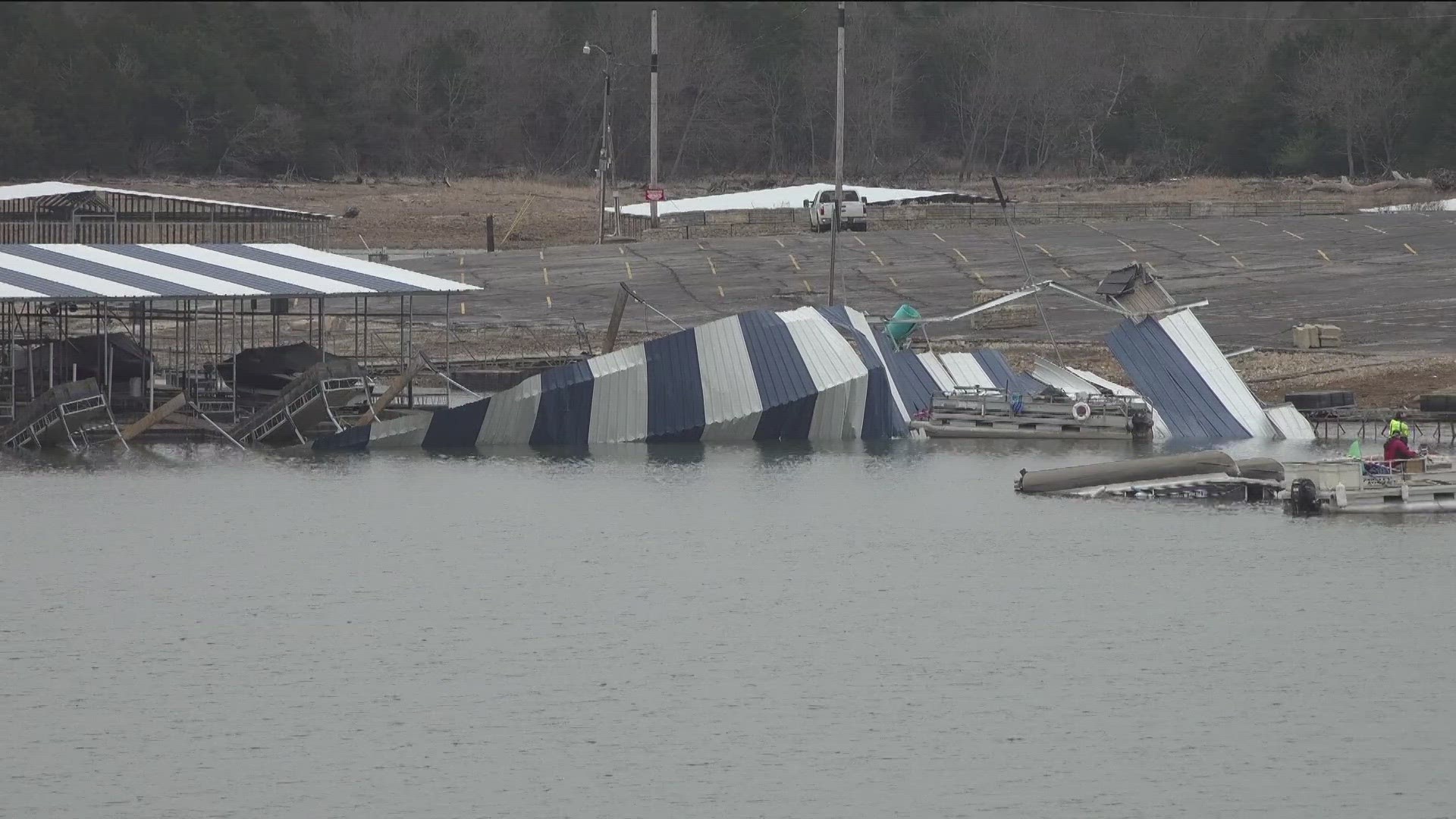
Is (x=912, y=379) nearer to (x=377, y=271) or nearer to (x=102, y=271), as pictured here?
(x=377, y=271)

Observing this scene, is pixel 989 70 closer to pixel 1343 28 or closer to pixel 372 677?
pixel 1343 28

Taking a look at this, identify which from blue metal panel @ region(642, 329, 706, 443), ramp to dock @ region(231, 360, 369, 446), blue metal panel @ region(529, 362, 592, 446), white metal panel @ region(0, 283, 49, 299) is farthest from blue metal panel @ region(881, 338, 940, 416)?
white metal panel @ region(0, 283, 49, 299)

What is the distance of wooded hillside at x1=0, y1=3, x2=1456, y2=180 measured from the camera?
5266 inches

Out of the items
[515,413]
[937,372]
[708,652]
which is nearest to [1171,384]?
[937,372]

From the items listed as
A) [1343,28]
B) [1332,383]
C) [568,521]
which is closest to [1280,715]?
[568,521]

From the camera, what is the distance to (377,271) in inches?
2559

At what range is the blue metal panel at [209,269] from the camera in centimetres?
5903

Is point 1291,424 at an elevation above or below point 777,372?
below

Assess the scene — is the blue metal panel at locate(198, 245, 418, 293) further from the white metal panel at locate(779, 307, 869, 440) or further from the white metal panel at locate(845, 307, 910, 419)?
the white metal panel at locate(845, 307, 910, 419)

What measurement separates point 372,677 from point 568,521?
14.3m

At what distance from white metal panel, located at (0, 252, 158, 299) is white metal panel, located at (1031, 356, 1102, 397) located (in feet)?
76.6

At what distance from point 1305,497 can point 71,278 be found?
31603 mm

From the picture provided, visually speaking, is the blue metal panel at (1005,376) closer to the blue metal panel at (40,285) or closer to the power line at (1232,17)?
the blue metal panel at (40,285)

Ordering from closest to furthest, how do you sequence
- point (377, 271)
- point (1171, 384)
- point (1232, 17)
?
point (1171, 384) → point (377, 271) → point (1232, 17)
